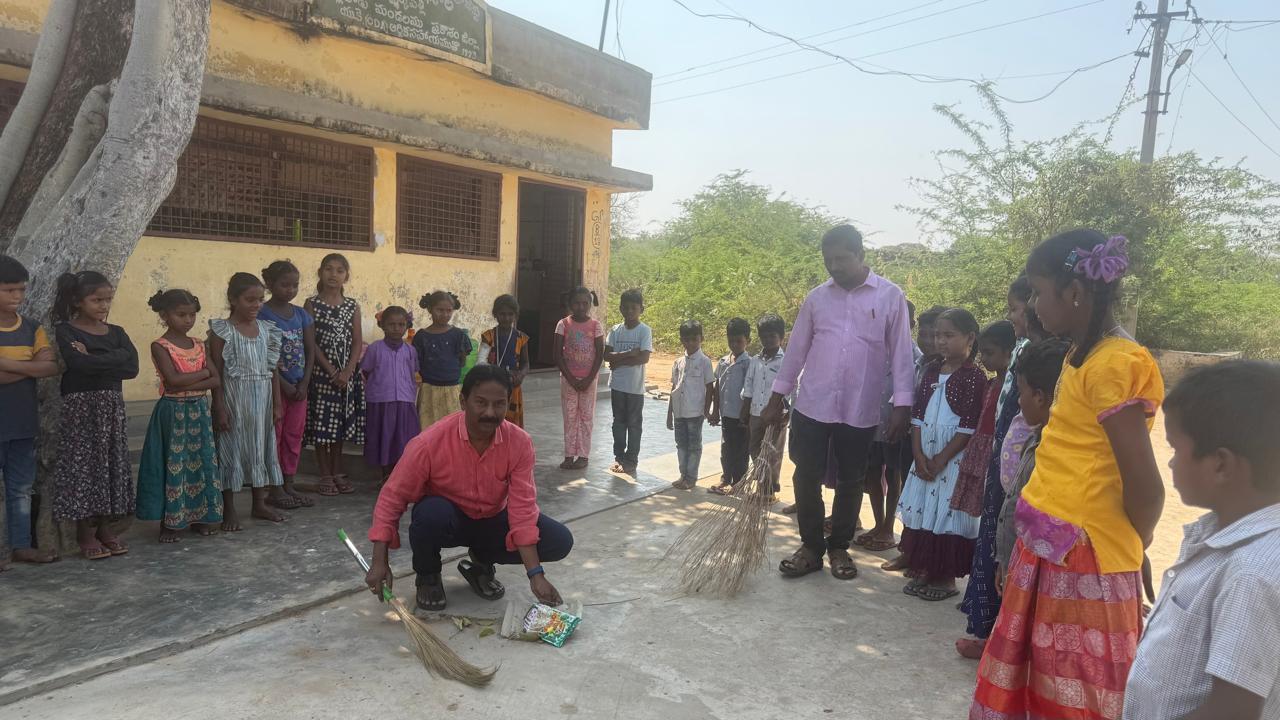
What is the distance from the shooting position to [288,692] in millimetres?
2785

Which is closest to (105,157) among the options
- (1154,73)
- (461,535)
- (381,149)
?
(461,535)

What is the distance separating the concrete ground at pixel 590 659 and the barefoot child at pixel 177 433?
0.26 meters

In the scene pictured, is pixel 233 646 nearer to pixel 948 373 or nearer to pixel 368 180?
pixel 948 373

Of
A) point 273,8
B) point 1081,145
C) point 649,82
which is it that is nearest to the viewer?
point 273,8

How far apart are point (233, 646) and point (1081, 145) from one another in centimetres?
1614

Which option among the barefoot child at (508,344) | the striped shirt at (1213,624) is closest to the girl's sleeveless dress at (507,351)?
the barefoot child at (508,344)

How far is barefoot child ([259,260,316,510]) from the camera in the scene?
5000 mm

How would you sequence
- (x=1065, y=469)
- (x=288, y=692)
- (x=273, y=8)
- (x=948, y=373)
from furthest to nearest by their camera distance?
(x=273, y=8) < (x=948, y=373) < (x=288, y=692) < (x=1065, y=469)

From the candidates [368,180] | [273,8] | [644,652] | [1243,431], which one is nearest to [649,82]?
[368,180]

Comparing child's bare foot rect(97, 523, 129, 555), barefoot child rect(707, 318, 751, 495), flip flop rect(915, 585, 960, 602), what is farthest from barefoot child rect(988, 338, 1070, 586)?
child's bare foot rect(97, 523, 129, 555)

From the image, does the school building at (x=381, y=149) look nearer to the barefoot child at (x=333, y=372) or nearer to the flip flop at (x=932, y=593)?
the barefoot child at (x=333, y=372)

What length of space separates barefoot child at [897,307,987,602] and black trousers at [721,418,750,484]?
2.01 m

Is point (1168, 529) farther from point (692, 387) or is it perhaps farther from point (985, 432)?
point (692, 387)

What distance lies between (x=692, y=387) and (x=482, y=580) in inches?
112
